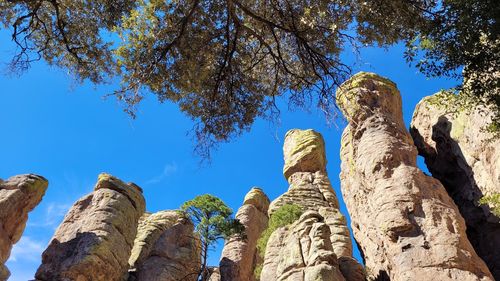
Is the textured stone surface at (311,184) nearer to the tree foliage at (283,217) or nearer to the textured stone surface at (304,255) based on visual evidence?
the tree foliage at (283,217)

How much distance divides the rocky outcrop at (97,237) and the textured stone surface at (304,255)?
10299 millimetres

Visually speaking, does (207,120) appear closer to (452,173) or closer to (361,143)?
(361,143)

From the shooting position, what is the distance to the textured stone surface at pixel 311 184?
98.4ft

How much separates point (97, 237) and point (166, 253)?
6.22m

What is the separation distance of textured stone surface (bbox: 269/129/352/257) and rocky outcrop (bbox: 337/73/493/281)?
143cm

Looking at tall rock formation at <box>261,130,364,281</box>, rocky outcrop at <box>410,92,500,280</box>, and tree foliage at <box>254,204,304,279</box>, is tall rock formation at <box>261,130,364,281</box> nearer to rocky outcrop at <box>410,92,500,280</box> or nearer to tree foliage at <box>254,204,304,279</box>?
tree foliage at <box>254,204,304,279</box>

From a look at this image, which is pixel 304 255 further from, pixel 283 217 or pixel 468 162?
pixel 468 162

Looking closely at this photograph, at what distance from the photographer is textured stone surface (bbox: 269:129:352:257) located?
29992 millimetres

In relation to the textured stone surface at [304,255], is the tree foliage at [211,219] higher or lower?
higher

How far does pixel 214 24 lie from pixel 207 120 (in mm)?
3063

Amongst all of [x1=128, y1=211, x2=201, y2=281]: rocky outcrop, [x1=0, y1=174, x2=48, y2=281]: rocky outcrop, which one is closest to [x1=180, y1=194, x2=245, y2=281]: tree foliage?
[x1=128, y1=211, x2=201, y2=281]: rocky outcrop

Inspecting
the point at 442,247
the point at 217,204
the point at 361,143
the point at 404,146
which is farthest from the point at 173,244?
the point at 442,247

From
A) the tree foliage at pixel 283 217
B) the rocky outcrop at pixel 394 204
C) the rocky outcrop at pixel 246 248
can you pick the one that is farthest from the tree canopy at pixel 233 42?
the rocky outcrop at pixel 246 248

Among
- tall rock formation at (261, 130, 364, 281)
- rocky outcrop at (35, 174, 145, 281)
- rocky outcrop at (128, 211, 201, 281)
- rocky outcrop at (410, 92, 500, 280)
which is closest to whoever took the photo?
tall rock formation at (261, 130, 364, 281)
